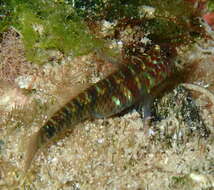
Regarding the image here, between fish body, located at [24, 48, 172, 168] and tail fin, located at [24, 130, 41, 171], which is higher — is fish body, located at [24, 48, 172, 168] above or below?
above

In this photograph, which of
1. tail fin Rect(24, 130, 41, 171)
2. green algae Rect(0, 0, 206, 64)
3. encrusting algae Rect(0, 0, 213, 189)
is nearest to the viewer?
tail fin Rect(24, 130, 41, 171)

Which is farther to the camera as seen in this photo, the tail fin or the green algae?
the green algae

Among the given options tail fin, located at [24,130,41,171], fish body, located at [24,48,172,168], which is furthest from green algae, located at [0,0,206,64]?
tail fin, located at [24,130,41,171]

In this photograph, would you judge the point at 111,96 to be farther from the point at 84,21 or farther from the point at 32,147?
the point at 84,21

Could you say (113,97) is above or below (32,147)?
above

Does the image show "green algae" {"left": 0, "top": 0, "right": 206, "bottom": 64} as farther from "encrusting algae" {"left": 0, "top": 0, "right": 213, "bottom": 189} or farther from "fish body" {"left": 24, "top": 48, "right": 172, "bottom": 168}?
"fish body" {"left": 24, "top": 48, "right": 172, "bottom": 168}

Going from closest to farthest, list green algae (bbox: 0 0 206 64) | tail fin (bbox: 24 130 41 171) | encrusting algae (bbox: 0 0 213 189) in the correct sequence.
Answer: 1. tail fin (bbox: 24 130 41 171)
2. encrusting algae (bbox: 0 0 213 189)
3. green algae (bbox: 0 0 206 64)

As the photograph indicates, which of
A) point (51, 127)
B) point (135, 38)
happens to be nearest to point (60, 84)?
point (51, 127)

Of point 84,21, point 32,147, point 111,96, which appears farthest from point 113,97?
point 84,21

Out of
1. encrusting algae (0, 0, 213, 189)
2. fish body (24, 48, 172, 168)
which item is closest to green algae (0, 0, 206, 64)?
encrusting algae (0, 0, 213, 189)

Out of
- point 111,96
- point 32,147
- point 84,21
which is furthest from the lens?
point 84,21
